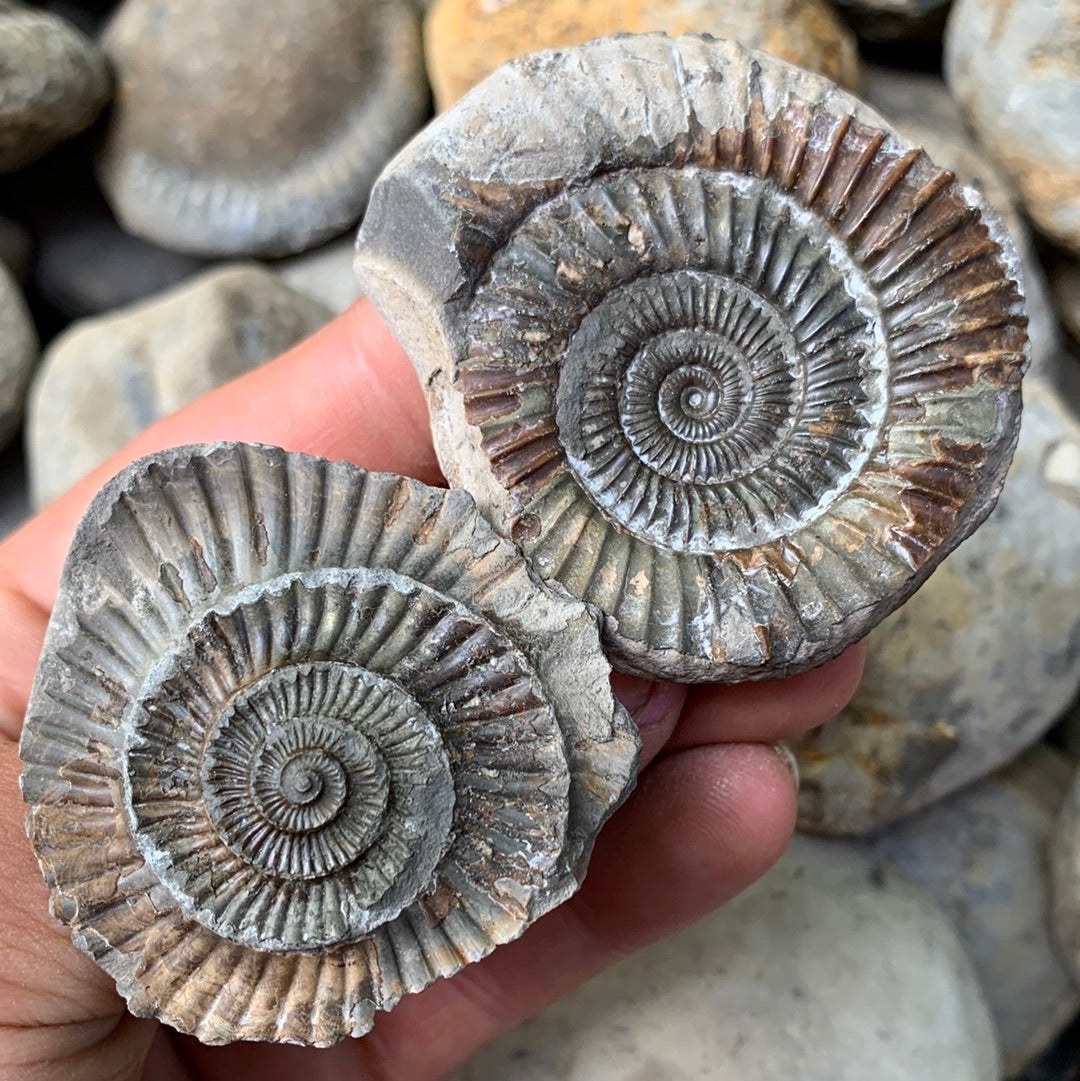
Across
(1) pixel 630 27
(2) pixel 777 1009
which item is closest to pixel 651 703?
(2) pixel 777 1009

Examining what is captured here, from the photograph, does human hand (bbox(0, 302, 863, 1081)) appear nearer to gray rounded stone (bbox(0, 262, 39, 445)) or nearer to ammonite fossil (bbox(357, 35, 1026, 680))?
ammonite fossil (bbox(357, 35, 1026, 680))

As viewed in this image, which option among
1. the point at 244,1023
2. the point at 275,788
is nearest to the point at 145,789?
the point at 275,788

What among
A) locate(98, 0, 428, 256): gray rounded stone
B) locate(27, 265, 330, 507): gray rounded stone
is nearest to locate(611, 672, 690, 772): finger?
locate(27, 265, 330, 507): gray rounded stone

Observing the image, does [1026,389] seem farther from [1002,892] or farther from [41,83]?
[41,83]

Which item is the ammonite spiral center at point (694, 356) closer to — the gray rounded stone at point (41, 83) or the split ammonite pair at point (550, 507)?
the split ammonite pair at point (550, 507)

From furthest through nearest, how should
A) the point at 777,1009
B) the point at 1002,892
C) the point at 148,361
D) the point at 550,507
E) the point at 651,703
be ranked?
the point at 148,361
the point at 1002,892
the point at 777,1009
the point at 651,703
the point at 550,507

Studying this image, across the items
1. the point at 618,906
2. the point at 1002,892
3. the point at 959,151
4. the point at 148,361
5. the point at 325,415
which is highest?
the point at 959,151

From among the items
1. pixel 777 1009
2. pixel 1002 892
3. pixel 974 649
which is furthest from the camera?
pixel 1002 892

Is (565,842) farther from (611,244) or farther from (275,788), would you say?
(611,244)
